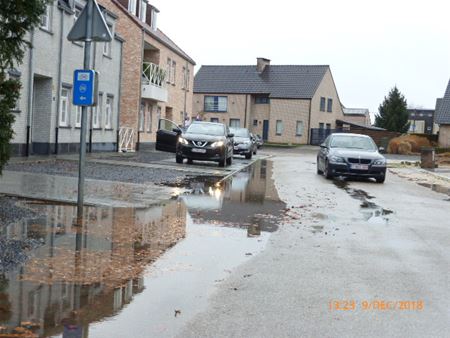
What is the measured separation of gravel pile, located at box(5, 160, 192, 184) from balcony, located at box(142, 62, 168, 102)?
61.3 feet

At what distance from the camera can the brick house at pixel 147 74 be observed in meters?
35.7

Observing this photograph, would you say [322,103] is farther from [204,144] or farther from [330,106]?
[204,144]

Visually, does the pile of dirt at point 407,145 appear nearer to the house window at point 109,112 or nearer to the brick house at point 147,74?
the brick house at point 147,74

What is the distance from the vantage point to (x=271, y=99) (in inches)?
2852

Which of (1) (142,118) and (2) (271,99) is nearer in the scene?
(1) (142,118)

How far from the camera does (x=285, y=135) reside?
71.8 metres

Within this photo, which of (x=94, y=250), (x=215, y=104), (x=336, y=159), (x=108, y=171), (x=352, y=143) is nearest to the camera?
(x=94, y=250)

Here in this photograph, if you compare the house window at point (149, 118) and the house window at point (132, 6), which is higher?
the house window at point (132, 6)

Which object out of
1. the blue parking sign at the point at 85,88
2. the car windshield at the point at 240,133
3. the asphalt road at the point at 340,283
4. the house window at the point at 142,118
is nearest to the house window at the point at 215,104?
→ the house window at the point at 142,118

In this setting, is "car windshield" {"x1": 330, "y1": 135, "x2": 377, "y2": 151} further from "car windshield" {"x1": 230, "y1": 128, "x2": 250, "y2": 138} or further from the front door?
the front door

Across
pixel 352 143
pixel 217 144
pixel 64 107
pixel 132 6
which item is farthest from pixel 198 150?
pixel 132 6

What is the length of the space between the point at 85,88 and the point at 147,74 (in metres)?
30.3

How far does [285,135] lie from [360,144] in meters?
50.4

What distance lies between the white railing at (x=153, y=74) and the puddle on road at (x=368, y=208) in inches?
899
